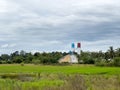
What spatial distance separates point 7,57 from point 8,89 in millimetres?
126141

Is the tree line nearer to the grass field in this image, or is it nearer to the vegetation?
the vegetation

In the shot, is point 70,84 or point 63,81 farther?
point 63,81

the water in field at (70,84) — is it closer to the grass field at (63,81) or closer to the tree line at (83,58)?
the grass field at (63,81)

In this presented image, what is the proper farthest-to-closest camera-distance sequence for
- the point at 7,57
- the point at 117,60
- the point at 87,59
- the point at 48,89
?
1. the point at 7,57
2. the point at 87,59
3. the point at 117,60
4. the point at 48,89

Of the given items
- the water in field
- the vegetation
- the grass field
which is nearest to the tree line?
the vegetation

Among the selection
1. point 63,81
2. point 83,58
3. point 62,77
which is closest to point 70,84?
point 63,81

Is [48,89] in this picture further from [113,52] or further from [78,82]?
[113,52]

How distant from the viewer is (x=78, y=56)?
414 ft

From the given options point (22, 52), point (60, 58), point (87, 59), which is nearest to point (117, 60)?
point (87, 59)

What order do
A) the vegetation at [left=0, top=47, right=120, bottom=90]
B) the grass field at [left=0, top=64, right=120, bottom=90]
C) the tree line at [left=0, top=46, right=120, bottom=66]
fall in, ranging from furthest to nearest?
the tree line at [left=0, top=46, right=120, bottom=66] < the vegetation at [left=0, top=47, right=120, bottom=90] < the grass field at [left=0, top=64, right=120, bottom=90]

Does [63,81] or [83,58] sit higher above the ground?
[83,58]

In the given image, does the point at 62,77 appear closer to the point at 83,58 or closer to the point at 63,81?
the point at 63,81

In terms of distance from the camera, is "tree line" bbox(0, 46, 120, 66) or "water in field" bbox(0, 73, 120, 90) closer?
"water in field" bbox(0, 73, 120, 90)

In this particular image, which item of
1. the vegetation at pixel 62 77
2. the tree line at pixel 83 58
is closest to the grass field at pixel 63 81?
the vegetation at pixel 62 77
